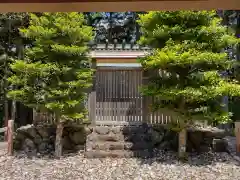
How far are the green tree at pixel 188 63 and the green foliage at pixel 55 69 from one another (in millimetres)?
1331

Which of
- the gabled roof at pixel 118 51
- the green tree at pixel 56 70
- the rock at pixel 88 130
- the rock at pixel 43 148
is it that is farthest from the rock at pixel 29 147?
the gabled roof at pixel 118 51

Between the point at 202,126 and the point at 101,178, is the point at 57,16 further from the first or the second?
the point at 202,126

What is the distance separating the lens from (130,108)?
7.45m

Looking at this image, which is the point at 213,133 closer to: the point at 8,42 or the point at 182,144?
the point at 182,144

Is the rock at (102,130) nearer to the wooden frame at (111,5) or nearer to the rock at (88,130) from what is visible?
the rock at (88,130)

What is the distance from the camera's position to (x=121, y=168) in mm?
5645

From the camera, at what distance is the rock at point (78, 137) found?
6801 millimetres

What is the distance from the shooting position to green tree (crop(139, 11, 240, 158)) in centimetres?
554

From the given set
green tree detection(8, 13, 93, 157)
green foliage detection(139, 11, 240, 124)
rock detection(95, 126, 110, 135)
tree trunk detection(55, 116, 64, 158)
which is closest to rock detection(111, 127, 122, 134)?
rock detection(95, 126, 110, 135)

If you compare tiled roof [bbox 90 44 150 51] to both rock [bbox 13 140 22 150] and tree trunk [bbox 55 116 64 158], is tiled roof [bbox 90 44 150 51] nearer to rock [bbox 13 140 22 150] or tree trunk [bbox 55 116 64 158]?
tree trunk [bbox 55 116 64 158]

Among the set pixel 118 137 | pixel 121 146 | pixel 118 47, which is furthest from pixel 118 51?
pixel 121 146

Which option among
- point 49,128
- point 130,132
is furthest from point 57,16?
point 130,132

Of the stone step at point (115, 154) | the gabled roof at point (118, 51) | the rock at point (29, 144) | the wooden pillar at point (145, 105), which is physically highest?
the gabled roof at point (118, 51)

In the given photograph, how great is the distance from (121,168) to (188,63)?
85.1 inches
